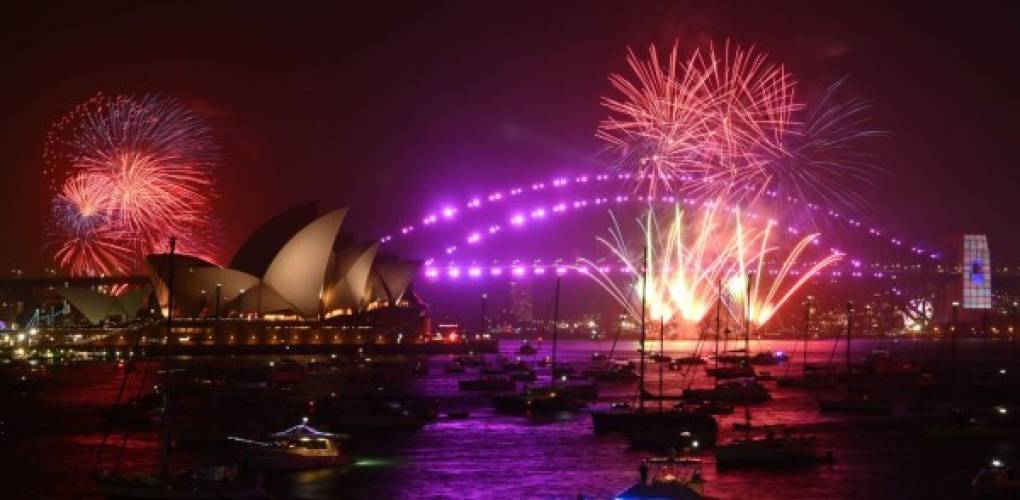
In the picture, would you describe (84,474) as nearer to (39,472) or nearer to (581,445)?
(39,472)

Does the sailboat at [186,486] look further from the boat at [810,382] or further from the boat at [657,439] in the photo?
the boat at [810,382]

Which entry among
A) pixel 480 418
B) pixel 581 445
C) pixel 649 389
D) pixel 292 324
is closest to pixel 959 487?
pixel 581 445

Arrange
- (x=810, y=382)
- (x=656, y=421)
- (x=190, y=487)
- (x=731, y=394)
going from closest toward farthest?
(x=190, y=487) < (x=656, y=421) < (x=731, y=394) < (x=810, y=382)

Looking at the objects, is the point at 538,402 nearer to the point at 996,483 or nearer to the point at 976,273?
the point at 996,483

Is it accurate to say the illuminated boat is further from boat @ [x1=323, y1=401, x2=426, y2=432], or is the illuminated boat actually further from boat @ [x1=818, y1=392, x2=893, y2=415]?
boat @ [x1=323, y1=401, x2=426, y2=432]

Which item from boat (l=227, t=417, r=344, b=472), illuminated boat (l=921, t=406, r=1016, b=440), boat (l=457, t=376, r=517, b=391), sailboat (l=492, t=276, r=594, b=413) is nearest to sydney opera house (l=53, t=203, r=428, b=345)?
boat (l=457, t=376, r=517, b=391)

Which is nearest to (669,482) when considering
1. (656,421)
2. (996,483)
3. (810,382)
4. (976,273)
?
(996,483)

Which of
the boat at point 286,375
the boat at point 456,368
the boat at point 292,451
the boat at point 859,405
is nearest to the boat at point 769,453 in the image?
the boat at point 292,451
